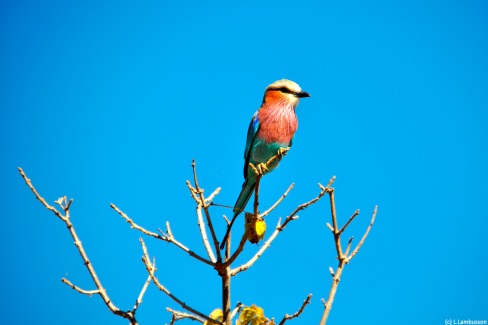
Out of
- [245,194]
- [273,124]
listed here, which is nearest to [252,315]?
[245,194]

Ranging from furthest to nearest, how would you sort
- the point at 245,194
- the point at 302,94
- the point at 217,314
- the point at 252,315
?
the point at 302,94 < the point at 245,194 < the point at 217,314 < the point at 252,315

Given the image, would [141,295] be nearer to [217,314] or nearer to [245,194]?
[217,314]

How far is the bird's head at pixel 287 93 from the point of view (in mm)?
5055

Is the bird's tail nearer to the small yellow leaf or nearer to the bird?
the bird

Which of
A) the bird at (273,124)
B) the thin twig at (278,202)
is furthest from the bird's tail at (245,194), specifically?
the thin twig at (278,202)

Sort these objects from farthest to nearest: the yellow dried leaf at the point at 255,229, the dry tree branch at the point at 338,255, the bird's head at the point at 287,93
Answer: the bird's head at the point at 287,93
the yellow dried leaf at the point at 255,229
the dry tree branch at the point at 338,255

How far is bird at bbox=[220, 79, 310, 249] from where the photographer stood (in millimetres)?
4863

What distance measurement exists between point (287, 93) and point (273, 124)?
42 cm

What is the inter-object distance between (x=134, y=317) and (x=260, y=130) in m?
2.73

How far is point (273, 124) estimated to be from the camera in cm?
489

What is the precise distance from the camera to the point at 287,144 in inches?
194

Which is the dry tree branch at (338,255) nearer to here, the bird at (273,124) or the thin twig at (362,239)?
the thin twig at (362,239)

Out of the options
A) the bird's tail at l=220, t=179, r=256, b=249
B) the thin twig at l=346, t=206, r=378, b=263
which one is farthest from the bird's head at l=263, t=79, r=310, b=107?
the thin twig at l=346, t=206, r=378, b=263

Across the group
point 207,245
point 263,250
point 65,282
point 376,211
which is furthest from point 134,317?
point 376,211
